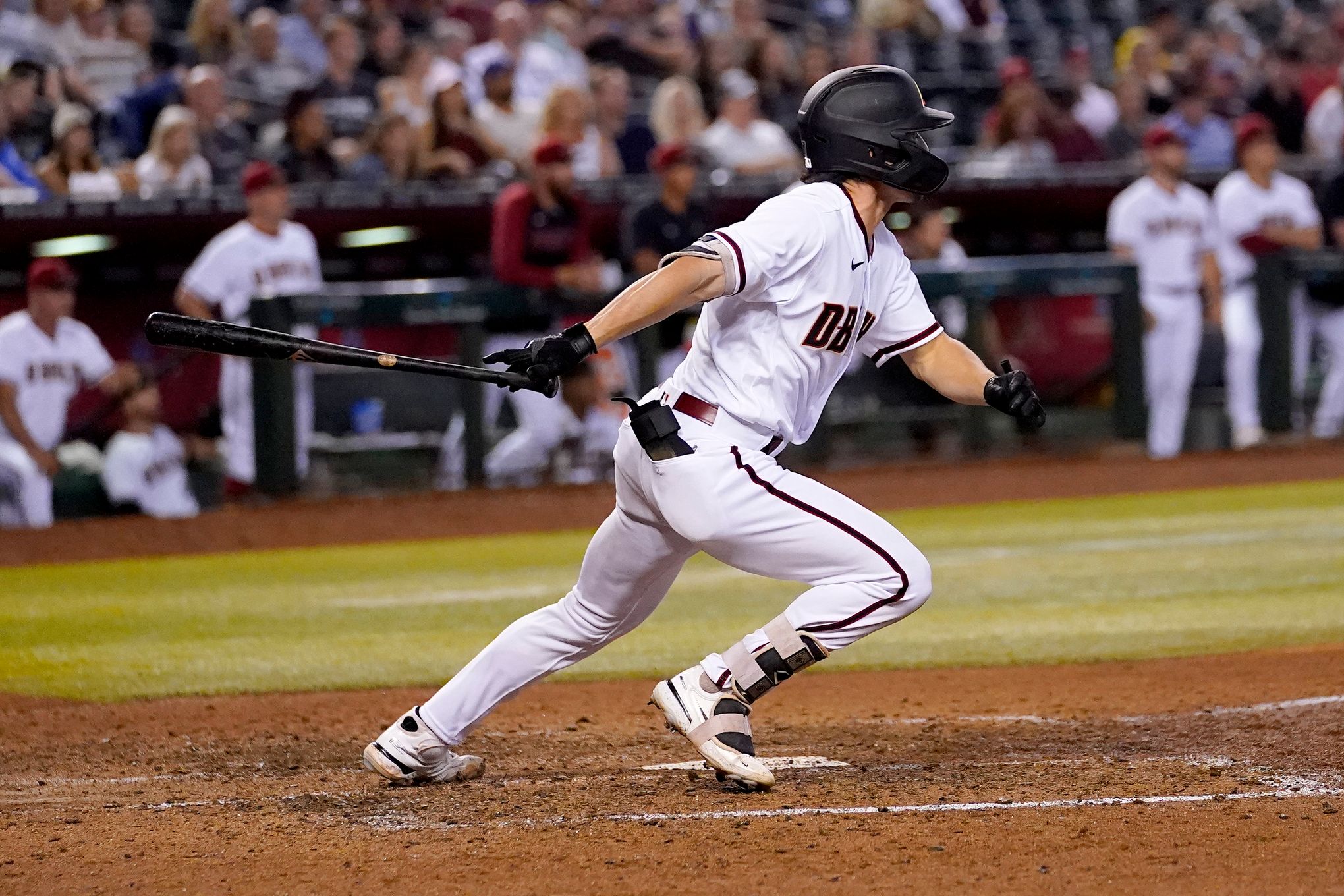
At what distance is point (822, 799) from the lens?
4051 mm

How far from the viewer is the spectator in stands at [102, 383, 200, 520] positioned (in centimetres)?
972

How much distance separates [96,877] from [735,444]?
5.23ft

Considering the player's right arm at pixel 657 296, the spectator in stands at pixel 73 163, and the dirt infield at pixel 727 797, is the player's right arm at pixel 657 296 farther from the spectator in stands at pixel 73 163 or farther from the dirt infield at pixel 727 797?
the spectator in stands at pixel 73 163

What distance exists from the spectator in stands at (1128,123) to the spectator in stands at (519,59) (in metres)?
4.25

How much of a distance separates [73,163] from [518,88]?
3667 millimetres

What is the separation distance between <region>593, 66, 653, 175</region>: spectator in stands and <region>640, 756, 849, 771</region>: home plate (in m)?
→ 8.11

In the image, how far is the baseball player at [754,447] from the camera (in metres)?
3.92

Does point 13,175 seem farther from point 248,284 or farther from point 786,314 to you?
point 786,314

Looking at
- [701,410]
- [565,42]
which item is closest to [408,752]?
[701,410]

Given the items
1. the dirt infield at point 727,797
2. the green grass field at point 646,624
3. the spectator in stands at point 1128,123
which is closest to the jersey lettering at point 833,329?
the dirt infield at point 727,797

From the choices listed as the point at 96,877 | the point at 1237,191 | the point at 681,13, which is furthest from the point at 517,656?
the point at 681,13

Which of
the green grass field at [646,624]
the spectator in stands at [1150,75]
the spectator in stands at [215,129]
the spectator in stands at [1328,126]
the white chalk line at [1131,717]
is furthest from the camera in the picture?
the spectator in stands at [1150,75]

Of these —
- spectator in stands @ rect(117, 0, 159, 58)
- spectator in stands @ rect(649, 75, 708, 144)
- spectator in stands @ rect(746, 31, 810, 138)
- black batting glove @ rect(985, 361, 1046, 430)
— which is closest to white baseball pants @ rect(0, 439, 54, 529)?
spectator in stands @ rect(117, 0, 159, 58)

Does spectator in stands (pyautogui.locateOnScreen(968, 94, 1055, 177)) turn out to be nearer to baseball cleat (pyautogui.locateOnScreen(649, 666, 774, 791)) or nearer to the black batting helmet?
the black batting helmet
